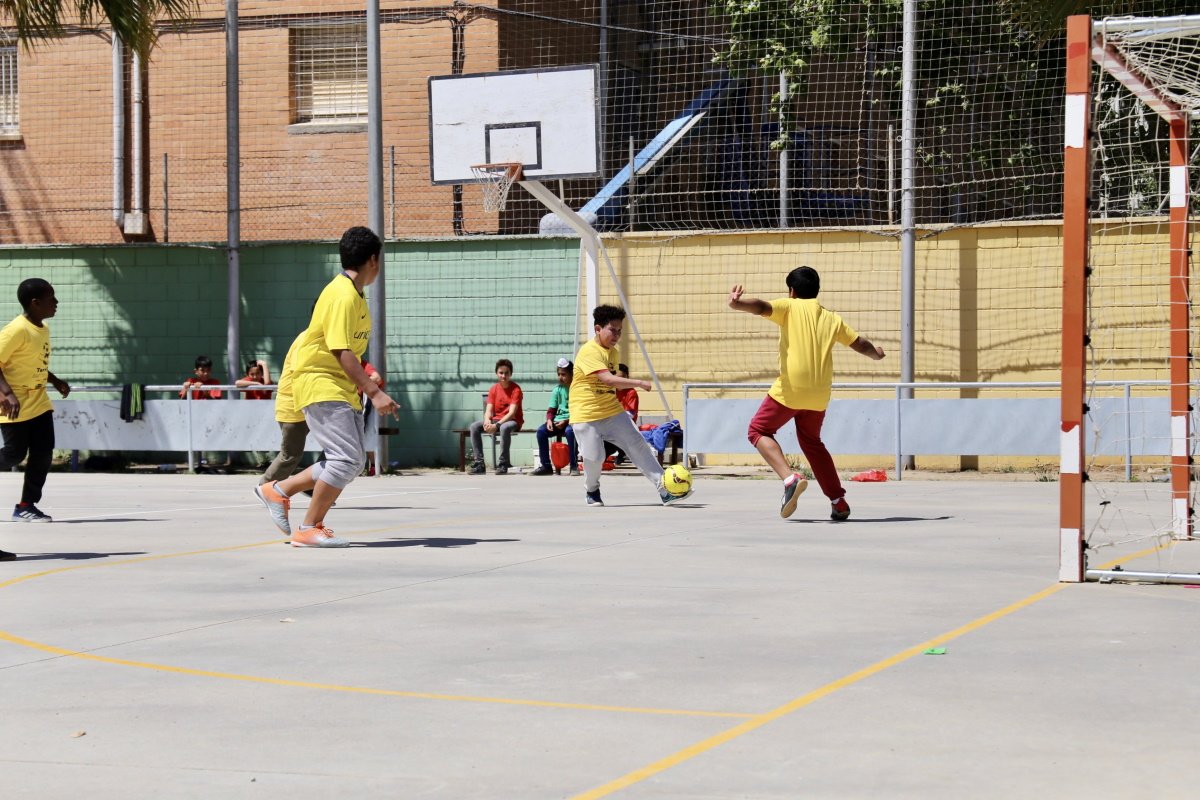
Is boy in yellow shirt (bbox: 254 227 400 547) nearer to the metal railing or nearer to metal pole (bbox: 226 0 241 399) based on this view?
the metal railing

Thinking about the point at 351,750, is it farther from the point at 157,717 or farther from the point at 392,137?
the point at 392,137

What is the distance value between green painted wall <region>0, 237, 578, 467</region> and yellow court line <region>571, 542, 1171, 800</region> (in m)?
15.0

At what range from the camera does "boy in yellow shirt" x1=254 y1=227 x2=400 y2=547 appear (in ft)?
32.9

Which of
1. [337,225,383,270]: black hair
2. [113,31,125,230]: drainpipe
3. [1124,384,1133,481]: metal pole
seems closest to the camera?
[337,225,383,270]: black hair

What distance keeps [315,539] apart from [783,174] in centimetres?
1321

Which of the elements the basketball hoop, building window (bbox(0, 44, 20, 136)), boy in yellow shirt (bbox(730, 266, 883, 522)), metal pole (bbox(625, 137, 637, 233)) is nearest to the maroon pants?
boy in yellow shirt (bbox(730, 266, 883, 522))

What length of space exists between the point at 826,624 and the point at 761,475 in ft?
41.6

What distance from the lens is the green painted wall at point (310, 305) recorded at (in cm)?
2238

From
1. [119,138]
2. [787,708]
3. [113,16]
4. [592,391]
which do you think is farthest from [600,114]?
[787,708]

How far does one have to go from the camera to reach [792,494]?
12.0 metres

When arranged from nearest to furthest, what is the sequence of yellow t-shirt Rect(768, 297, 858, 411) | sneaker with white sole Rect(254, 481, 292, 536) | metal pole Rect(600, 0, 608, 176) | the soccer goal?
the soccer goal → sneaker with white sole Rect(254, 481, 292, 536) → yellow t-shirt Rect(768, 297, 858, 411) → metal pole Rect(600, 0, 608, 176)

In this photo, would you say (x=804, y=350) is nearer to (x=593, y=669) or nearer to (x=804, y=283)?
(x=804, y=283)

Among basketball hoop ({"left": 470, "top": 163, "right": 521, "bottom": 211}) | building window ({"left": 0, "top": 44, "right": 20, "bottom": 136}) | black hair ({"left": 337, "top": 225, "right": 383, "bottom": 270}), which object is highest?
building window ({"left": 0, "top": 44, "right": 20, "bottom": 136})

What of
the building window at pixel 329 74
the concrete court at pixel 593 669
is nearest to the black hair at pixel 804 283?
the concrete court at pixel 593 669
